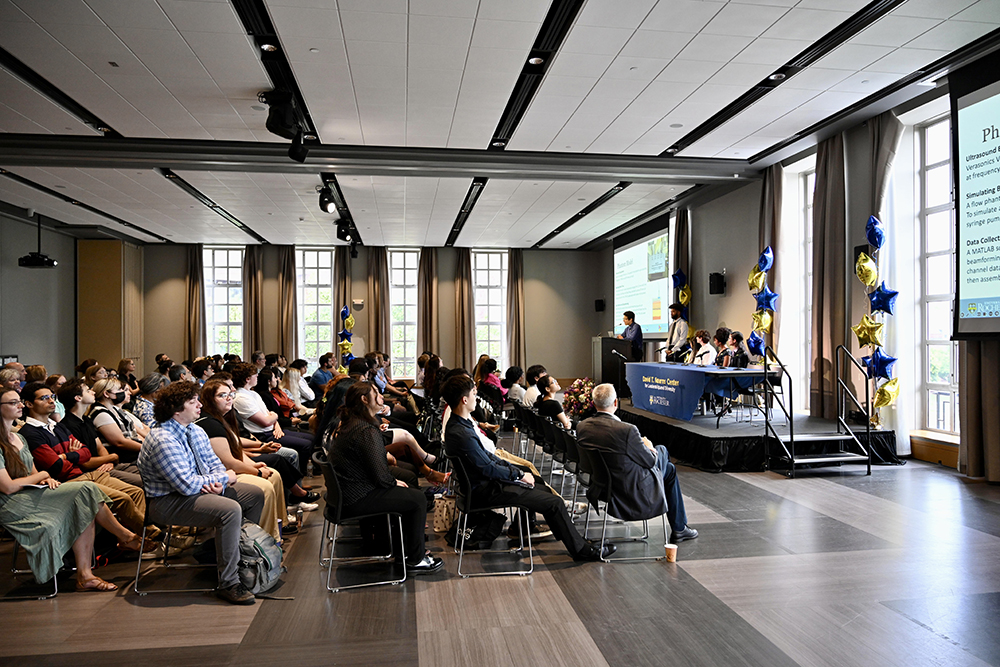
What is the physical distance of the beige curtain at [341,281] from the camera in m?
17.2

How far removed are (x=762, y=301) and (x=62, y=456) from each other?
797 cm

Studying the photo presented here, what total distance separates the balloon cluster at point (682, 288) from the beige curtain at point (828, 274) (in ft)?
11.3

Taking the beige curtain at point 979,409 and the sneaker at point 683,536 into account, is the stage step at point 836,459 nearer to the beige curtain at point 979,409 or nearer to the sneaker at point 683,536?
the beige curtain at point 979,409

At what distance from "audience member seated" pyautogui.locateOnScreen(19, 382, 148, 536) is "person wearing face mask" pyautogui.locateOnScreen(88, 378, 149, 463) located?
0.93 ft

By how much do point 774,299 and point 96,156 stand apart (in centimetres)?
898

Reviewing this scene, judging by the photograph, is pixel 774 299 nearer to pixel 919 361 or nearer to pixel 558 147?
pixel 919 361

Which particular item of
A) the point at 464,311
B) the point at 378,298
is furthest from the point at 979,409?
the point at 378,298

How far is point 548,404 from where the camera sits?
19.6 ft

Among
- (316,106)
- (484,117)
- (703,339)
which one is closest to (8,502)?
(316,106)

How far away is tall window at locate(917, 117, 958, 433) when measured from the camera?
7234mm

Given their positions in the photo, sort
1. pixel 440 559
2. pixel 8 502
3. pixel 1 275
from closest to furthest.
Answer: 1. pixel 8 502
2. pixel 440 559
3. pixel 1 275

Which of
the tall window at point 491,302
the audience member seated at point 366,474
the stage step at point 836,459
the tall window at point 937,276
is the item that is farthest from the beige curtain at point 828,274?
the tall window at point 491,302

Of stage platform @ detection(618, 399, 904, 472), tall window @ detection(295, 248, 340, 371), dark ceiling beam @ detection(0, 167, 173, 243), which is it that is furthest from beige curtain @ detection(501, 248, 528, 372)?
stage platform @ detection(618, 399, 904, 472)

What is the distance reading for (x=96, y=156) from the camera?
8.46m
